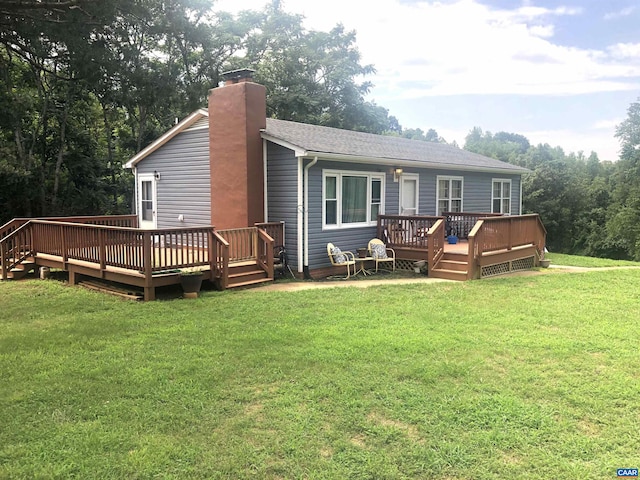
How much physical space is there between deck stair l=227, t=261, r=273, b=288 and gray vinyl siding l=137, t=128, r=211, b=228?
285cm

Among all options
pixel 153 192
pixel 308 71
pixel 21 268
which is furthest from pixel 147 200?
pixel 308 71

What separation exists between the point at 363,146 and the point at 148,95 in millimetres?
6656

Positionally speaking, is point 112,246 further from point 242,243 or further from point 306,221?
point 306,221

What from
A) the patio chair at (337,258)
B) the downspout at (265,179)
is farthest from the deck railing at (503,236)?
the downspout at (265,179)

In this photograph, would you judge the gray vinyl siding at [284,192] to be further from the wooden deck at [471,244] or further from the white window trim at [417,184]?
the white window trim at [417,184]

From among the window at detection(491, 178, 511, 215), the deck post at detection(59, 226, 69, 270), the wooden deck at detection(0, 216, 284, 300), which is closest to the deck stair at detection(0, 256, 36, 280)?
the wooden deck at detection(0, 216, 284, 300)

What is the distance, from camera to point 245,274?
9820 mm

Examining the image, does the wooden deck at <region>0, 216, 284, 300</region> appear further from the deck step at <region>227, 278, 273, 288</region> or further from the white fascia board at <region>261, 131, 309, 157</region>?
the white fascia board at <region>261, 131, 309, 157</region>

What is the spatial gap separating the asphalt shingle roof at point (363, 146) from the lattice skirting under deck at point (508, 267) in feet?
11.1

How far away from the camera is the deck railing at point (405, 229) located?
465 inches

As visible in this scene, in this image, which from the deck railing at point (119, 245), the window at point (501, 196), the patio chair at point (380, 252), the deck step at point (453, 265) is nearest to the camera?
the deck railing at point (119, 245)

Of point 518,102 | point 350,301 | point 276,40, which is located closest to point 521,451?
point 350,301

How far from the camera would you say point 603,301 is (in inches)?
Answer: 329

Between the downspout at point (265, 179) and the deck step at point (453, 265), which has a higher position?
the downspout at point (265, 179)
